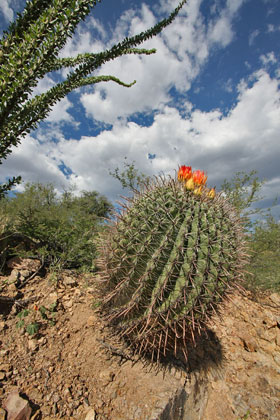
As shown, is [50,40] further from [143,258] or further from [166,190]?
[143,258]

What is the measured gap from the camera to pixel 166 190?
2.29 metres

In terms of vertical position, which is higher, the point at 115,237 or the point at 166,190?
the point at 166,190

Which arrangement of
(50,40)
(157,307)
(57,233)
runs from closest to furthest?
(50,40), (157,307), (57,233)

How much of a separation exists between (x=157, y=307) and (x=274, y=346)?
266cm

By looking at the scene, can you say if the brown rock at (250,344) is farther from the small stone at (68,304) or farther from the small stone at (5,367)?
the small stone at (5,367)

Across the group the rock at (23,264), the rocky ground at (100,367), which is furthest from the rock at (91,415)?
the rock at (23,264)

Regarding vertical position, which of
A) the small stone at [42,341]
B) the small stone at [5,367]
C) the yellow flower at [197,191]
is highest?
the yellow flower at [197,191]

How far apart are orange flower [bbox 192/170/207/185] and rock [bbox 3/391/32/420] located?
2484mm

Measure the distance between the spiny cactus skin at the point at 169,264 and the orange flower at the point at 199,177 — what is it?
16 cm

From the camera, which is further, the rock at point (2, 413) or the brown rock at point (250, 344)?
the brown rock at point (250, 344)

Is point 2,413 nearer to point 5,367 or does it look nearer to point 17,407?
point 17,407

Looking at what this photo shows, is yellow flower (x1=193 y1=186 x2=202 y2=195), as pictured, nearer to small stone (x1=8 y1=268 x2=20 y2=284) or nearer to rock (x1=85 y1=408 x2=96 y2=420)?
rock (x1=85 y1=408 x2=96 y2=420)

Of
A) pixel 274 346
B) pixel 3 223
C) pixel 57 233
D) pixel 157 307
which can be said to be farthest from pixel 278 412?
pixel 3 223

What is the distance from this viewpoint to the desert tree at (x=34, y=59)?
5.25 ft
